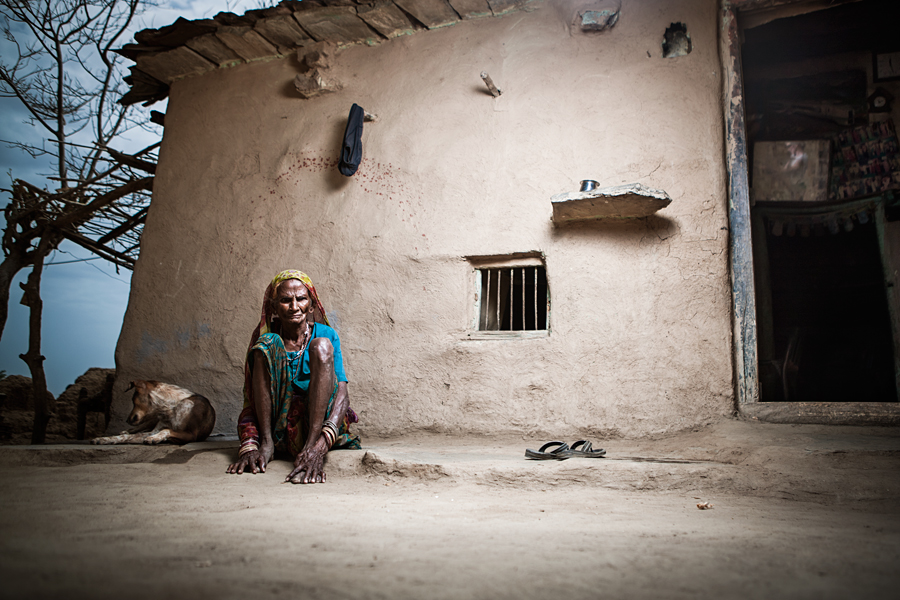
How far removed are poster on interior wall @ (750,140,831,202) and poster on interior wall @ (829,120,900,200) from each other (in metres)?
0.12

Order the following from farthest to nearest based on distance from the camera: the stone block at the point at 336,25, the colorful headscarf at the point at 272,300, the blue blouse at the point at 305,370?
the stone block at the point at 336,25, the colorful headscarf at the point at 272,300, the blue blouse at the point at 305,370

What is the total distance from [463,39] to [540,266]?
6.97 ft

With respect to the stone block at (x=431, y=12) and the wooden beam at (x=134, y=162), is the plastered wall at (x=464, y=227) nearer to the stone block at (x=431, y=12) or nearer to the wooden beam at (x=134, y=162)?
the stone block at (x=431, y=12)

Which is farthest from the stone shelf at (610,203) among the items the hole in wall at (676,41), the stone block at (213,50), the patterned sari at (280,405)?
the stone block at (213,50)

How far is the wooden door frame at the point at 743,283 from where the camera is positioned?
10.5 ft

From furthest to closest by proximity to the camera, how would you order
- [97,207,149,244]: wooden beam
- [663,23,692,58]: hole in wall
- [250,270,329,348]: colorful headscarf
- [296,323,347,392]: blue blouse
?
[97,207,149,244]: wooden beam, [663,23,692,58]: hole in wall, [250,270,329,348]: colorful headscarf, [296,323,347,392]: blue blouse

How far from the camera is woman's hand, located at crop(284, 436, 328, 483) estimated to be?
261cm

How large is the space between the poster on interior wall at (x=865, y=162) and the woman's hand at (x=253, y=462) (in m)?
Answer: 5.40

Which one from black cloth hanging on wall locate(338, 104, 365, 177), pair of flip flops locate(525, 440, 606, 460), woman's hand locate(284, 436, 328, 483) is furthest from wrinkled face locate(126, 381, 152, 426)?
pair of flip flops locate(525, 440, 606, 460)

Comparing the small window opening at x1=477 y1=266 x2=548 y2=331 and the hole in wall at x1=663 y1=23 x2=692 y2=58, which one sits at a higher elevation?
the hole in wall at x1=663 y1=23 x2=692 y2=58

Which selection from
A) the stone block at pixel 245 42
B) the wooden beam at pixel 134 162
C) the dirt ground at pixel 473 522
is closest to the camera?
the dirt ground at pixel 473 522

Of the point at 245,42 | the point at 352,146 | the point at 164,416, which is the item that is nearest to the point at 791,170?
the point at 352,146

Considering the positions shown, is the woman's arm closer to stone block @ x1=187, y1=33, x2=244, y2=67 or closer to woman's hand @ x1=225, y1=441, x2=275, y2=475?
woman's hand @ x1=225, y1=441, x2=275, y2=475

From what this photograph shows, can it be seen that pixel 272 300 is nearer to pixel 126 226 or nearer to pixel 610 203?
pixel 610 203
